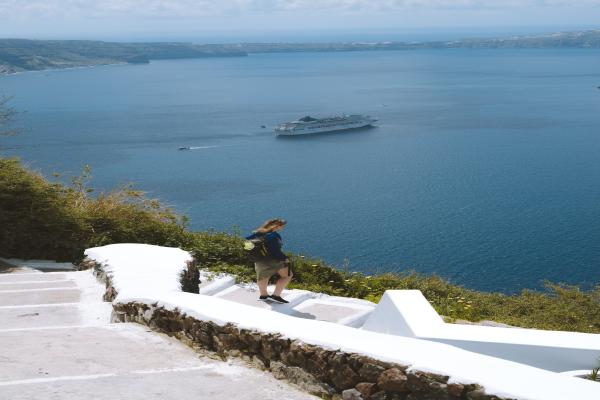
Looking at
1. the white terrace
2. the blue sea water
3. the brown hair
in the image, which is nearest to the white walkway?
the white terrace

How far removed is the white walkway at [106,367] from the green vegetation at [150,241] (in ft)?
12.5

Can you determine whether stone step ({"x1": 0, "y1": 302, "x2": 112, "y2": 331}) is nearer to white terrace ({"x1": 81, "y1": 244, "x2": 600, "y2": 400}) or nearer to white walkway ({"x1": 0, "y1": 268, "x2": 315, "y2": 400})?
white walkway ({"x1": 0, "y1": 268, "x2": 315, "y2": 400})

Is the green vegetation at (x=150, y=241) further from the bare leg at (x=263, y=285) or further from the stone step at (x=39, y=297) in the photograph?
the stone step at (x=39, y=297)

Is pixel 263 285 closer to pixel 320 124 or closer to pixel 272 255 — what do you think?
pixel 272 255

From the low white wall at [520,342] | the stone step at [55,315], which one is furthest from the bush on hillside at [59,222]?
the low white wall at [520,342]

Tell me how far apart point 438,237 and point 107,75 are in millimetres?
126841

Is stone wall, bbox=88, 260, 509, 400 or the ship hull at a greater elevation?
stone wall, bbox=88, 260, 509, 400

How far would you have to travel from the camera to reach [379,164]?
5959 centimetres

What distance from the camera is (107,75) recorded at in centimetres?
15362

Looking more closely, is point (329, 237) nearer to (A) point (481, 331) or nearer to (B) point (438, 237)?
(B) point (438, 237)

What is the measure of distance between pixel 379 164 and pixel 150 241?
50.2 metres

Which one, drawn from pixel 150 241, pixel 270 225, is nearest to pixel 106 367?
pixel 270 225

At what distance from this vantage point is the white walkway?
11.7 ft

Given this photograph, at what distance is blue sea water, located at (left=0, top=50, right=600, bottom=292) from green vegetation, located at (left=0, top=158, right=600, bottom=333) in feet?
17.7
